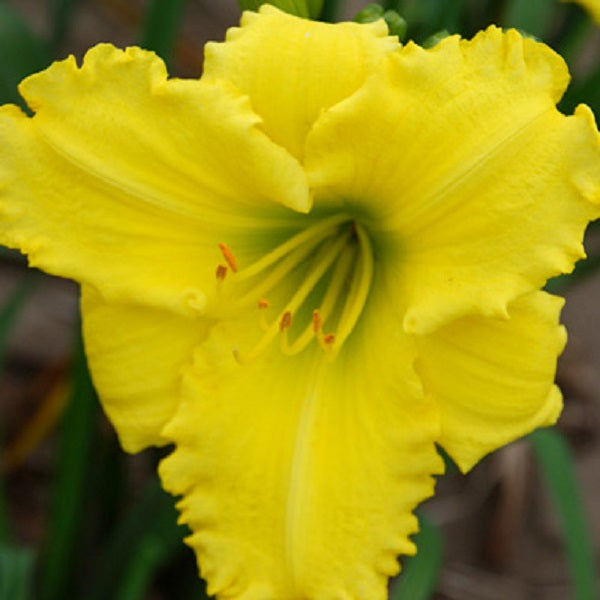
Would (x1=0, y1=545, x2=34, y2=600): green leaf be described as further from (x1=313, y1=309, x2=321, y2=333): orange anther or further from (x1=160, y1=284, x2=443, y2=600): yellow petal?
(x1=313, y1=309, x2=321, y2=333): orange anther

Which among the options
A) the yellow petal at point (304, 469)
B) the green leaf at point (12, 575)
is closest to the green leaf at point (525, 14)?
the yellow petal at point (304, 469)

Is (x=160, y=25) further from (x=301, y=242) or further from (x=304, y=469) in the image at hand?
(x=304, y=469)

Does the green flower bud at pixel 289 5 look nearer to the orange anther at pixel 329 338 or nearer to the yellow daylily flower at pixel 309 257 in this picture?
the yellow daylily flower at pixel 309 257

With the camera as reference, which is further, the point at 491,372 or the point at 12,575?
the point at 12,575

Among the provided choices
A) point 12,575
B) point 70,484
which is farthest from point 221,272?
point 70,484

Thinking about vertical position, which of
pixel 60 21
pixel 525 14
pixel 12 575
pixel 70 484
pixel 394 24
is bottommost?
pixel 70 484

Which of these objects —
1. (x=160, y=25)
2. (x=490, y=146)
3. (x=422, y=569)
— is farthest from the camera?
(x=160, y=25)

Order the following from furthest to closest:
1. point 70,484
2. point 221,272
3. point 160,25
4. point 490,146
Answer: point 70,484 < point 160,25 < point 221,272 < point 490,146
